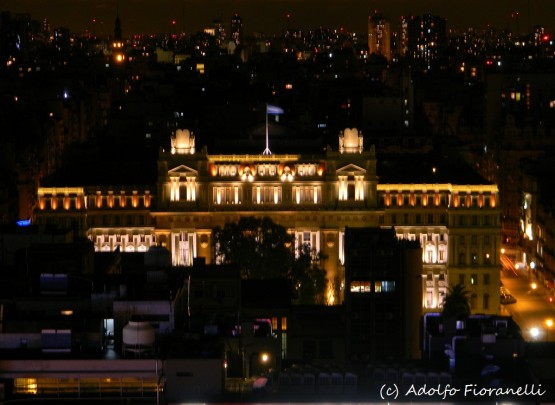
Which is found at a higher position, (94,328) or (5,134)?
(5,134)

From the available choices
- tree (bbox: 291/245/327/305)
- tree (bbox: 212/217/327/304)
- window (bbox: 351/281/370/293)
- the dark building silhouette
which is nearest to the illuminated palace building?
tree (bbox: 212/217/327/304)

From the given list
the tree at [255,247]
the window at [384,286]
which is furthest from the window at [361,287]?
the tree at [255,247]

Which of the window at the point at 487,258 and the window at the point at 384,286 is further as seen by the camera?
the window at the point at 487,258

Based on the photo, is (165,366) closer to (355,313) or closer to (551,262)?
(355,313)

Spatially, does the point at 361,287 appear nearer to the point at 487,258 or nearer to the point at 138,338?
the point at 138,338

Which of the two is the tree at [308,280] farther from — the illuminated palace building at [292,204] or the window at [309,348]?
the window at [309,348]

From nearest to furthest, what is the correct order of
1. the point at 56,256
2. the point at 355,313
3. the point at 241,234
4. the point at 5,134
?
1. the point at 56,256
2. the point at 355,313
3. the point at 241,234
4. the point at 5,134

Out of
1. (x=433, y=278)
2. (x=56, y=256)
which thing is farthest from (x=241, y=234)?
(x=56, y=256)
